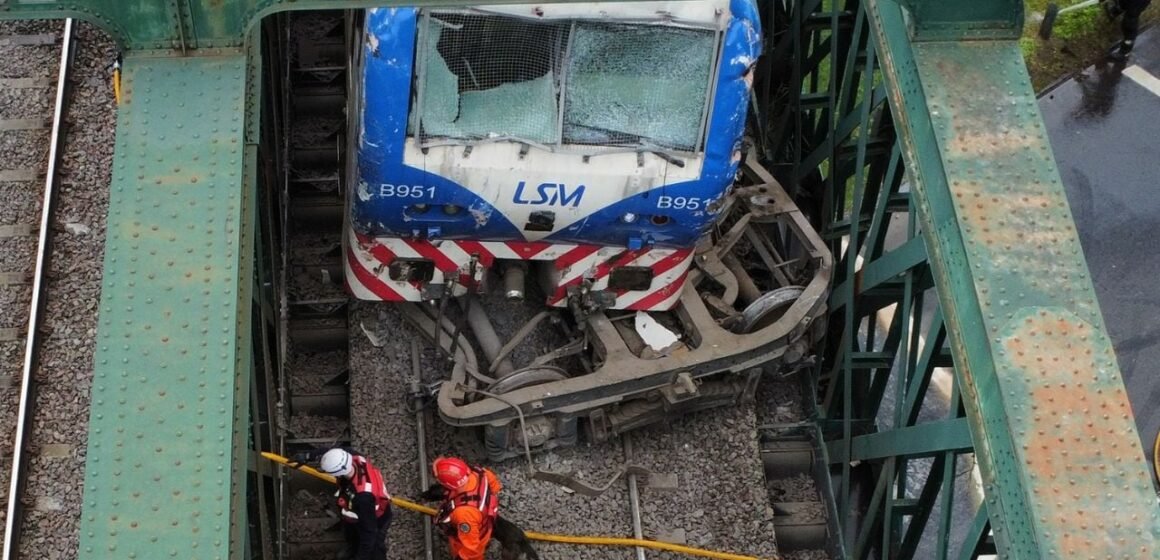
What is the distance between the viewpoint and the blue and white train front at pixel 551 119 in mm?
9500

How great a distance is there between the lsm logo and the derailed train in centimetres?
1

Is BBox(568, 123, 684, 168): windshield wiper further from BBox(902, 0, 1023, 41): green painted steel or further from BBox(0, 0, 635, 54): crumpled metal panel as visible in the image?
BBox(0, 0, 635, 54): crumpled metal panel

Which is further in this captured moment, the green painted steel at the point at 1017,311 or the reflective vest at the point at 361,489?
the reflective vest at the point at 361,489

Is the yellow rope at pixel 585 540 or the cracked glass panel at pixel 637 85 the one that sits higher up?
the cracked glass panel at pixel 637 85

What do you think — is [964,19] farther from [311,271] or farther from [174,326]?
[311,271]

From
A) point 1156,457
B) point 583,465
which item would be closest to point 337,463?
point 583,465

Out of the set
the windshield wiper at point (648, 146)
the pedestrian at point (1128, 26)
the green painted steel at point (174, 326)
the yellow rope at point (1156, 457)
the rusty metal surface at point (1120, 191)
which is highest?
the pedestrian at point (1128, 26)

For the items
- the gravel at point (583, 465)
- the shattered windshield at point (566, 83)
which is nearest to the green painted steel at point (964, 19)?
the shattered windshield at point (566, 83)

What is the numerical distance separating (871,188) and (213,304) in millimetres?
4988

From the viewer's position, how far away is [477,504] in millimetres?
9906

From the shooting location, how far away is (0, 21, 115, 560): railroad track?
9.63 m

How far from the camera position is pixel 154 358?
7672 mm

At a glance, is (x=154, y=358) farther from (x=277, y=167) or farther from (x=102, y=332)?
(x=277, y=167)

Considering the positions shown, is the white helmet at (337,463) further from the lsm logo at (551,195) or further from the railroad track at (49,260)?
the lsm logo at (551,195)
